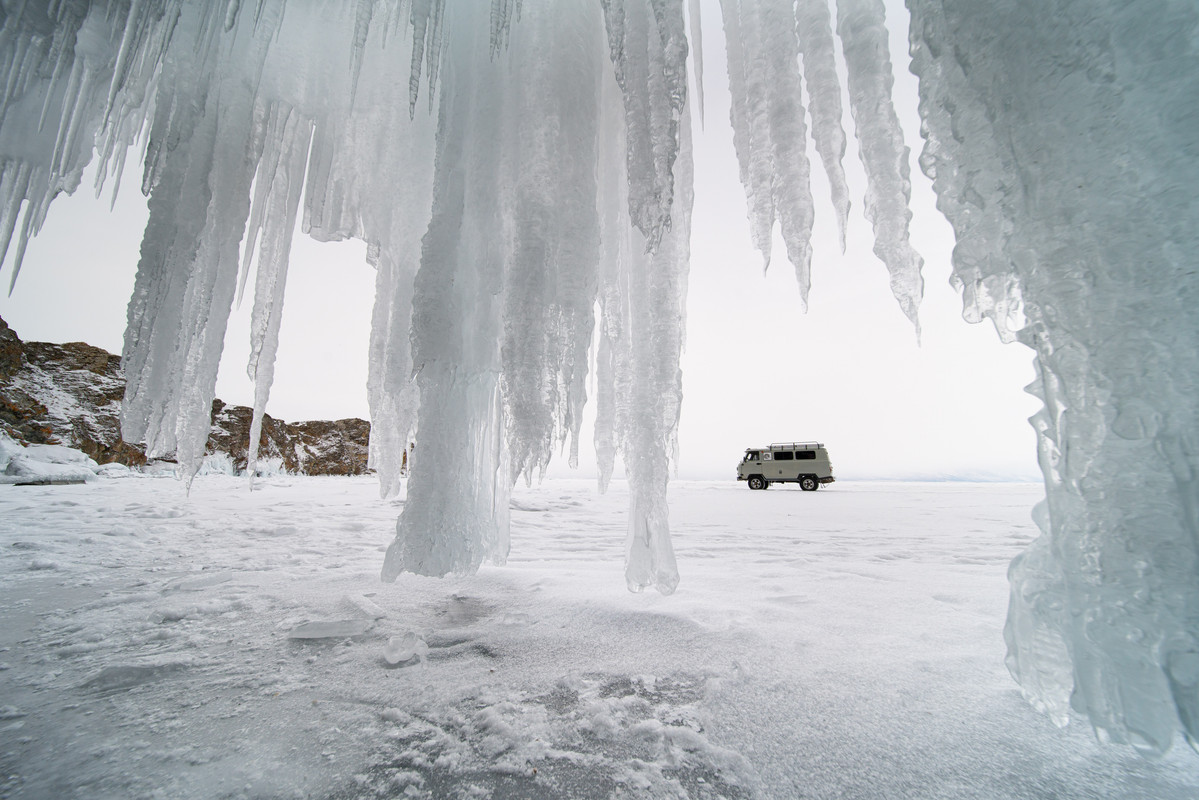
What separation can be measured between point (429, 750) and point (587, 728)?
37cm

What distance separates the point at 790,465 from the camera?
46.5 feet

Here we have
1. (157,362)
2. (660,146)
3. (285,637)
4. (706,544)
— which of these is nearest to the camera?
(660,146)

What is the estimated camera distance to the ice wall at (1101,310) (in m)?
0.75

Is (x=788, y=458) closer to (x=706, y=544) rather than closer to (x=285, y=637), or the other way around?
(x=706, y=544)

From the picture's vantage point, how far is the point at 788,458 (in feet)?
47.0

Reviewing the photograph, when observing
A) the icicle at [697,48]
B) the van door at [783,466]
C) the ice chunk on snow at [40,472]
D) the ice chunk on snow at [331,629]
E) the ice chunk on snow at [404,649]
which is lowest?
the ice chunk on snow at [331,629]

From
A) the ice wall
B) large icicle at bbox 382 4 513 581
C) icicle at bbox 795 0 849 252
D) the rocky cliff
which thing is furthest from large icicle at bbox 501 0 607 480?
the rocky cliff

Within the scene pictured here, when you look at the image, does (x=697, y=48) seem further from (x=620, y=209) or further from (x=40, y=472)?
(x=40, y=472)

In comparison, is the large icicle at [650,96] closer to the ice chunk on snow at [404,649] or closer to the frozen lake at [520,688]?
the frozen lake at [520,688]

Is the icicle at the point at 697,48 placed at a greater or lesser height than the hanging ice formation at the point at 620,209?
greater

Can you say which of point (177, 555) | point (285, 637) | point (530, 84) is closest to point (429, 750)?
point (285, 637)

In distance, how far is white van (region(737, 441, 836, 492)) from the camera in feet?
45.3

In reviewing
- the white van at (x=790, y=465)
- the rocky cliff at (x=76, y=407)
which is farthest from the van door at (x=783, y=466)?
the rocky cliff at (x=76, y=407)

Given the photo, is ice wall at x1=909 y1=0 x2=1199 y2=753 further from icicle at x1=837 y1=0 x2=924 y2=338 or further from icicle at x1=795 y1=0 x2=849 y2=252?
icicle at x1=795 y1=0 x2=849 y2=252
